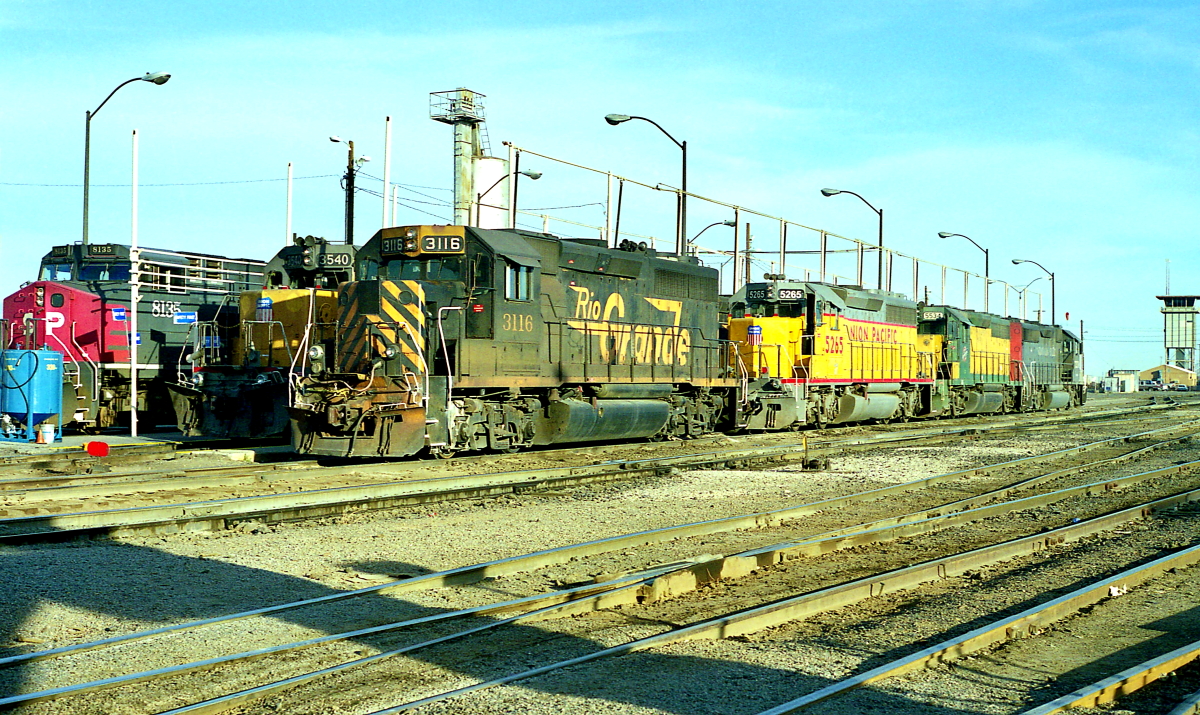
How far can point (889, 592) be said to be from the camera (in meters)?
7.31

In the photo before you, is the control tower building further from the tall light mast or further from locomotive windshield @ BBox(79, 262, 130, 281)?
locomotive windshield @ BBox(79, 262, 130, 281)

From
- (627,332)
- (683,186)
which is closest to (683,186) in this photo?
(683,186)

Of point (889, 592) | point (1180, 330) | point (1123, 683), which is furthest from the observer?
point (1180, 330)

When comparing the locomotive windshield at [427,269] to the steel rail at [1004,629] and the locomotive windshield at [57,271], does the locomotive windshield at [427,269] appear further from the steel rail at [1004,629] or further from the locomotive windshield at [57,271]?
the steel rail at [1004,629]

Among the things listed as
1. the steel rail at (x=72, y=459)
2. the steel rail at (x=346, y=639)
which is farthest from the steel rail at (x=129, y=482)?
the steel rail at (x=346, y=639)

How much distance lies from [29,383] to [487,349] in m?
7.97

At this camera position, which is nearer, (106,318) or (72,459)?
(72,459)

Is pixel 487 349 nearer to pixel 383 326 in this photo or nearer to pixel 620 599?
pixel 383 326

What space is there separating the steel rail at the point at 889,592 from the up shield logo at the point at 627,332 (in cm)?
957

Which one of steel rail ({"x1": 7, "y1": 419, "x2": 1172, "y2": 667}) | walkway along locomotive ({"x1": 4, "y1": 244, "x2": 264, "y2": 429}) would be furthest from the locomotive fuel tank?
walkway along locomotive ({"x1": 4, "y1": 244, "x2": 264, "y2": 429})

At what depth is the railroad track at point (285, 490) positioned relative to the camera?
30.6ft

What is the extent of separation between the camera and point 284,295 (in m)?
18.7

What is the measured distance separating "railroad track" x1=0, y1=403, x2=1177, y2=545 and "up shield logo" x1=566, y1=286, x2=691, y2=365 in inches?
85.2

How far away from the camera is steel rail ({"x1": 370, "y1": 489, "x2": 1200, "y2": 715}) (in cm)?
506
